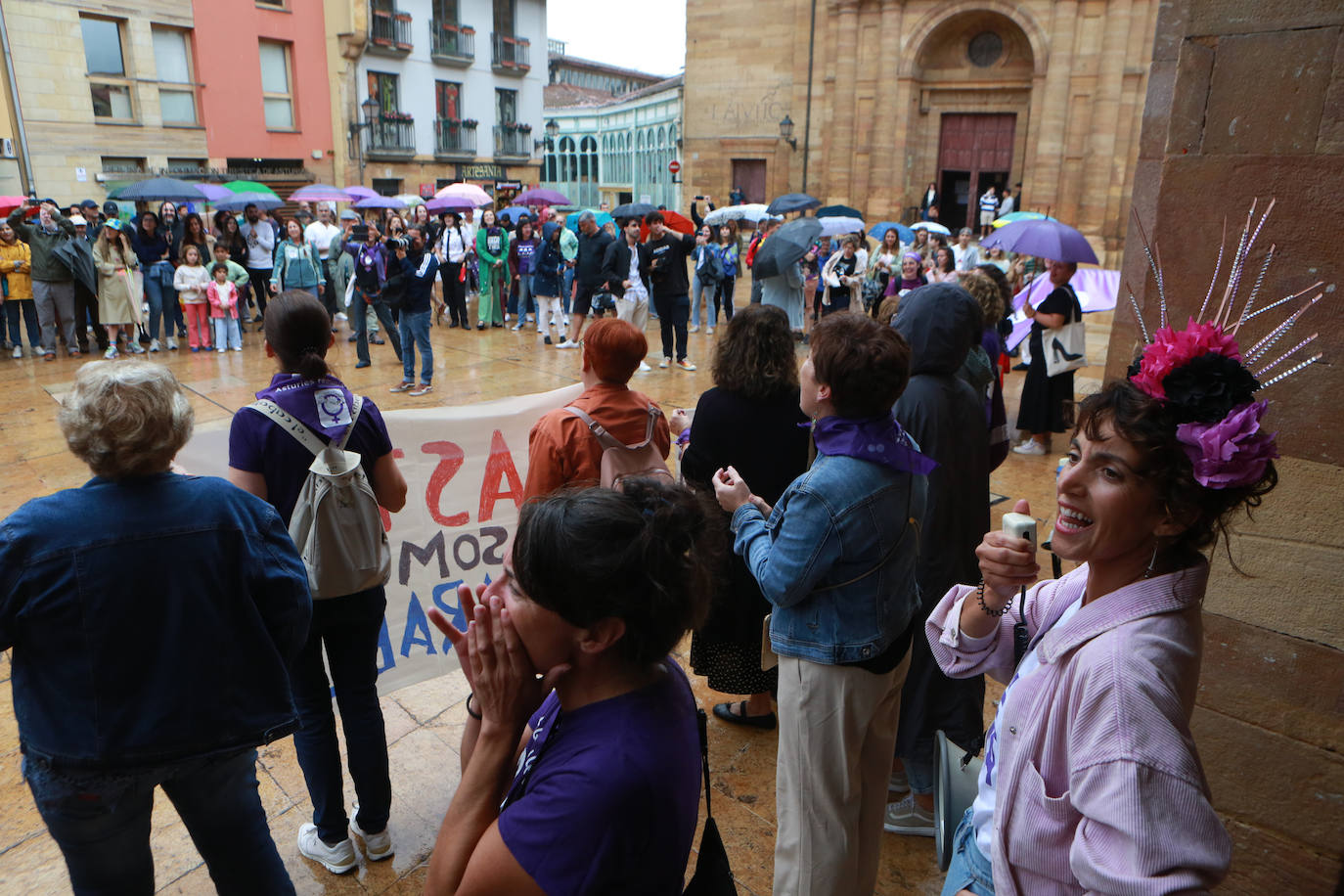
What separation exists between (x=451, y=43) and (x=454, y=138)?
3244 millimetres

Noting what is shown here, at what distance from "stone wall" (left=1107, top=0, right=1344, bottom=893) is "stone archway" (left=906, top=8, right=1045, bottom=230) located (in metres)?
23.1

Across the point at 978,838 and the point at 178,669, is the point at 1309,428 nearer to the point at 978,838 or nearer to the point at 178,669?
the point at 978,838

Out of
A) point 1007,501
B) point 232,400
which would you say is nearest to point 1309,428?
point 1007,501

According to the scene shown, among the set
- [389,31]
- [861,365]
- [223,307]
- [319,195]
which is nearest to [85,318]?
[223,307]

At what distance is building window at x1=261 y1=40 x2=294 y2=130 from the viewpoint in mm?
25641

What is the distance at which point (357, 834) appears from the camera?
10.2 feet

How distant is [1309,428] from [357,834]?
133 inches

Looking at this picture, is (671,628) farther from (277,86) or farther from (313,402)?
(277,86)

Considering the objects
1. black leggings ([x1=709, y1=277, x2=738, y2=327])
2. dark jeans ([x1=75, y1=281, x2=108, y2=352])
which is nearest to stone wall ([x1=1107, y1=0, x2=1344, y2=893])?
black leggings ([x1=709, y1=277, x2=738, y2=327])

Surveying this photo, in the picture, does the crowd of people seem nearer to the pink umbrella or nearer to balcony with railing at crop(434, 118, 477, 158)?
the pink umbrella

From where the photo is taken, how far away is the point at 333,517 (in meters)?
2.65

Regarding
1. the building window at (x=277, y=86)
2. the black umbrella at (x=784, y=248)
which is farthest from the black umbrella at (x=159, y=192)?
the building window at (x=277, y=86)

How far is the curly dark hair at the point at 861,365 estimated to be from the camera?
2.28 meters

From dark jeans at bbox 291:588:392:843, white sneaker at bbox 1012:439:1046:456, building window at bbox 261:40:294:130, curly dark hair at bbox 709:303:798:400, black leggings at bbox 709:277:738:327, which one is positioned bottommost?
white sneaker at bbox 1012:439:1046:456
